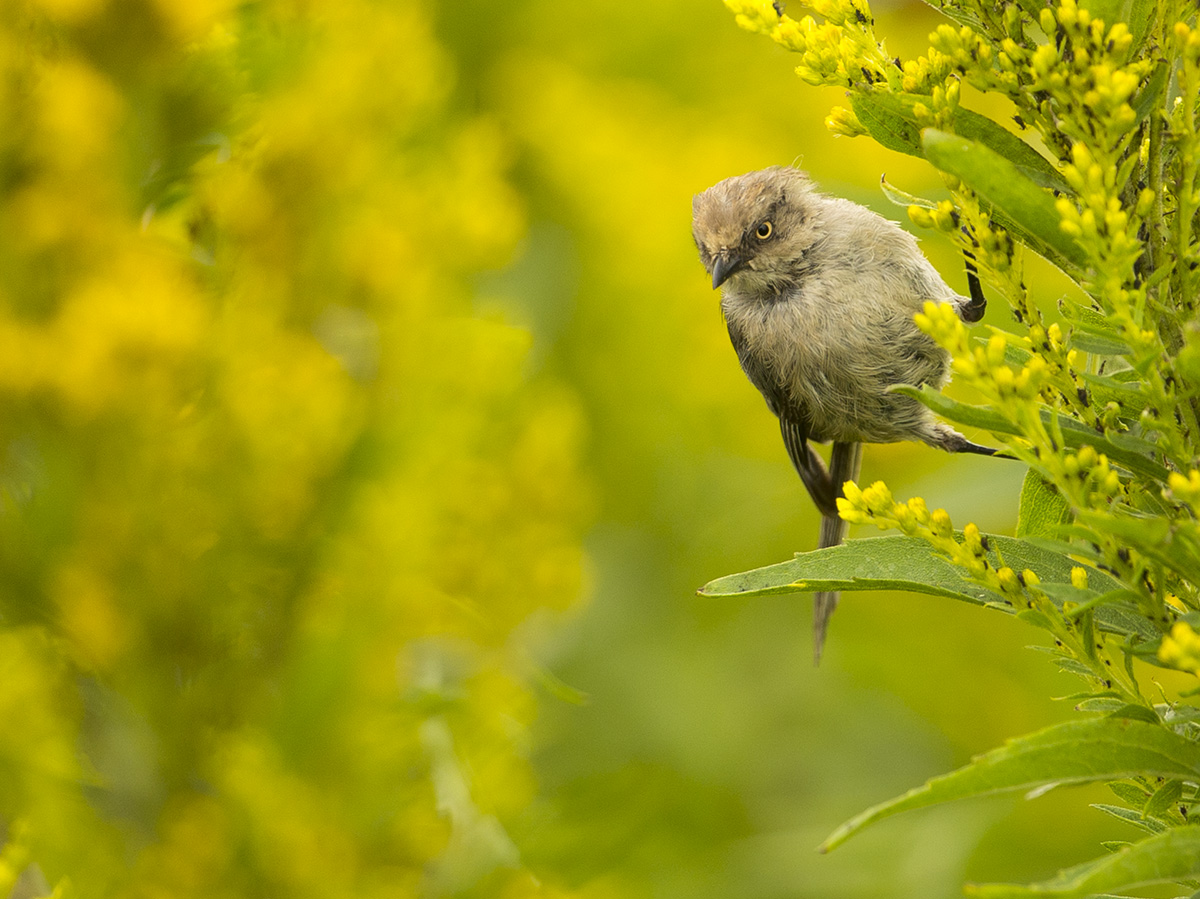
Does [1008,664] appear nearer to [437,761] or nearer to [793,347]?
[437,761]

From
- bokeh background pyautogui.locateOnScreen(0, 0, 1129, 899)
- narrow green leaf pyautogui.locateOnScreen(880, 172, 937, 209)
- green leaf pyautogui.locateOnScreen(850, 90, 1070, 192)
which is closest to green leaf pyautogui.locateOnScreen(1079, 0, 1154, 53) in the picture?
green leaf pyautogui.locateOnScreen(850, 90, 1070, 192)

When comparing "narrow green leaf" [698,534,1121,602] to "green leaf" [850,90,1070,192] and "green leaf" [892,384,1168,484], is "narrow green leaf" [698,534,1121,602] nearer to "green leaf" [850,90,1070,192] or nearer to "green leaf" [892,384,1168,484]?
"green leaf" [892,384,1168,484]

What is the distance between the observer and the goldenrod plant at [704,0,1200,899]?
80cm

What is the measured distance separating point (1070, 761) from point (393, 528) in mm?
1901

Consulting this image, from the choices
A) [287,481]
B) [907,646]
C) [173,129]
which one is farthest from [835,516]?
[173,129]

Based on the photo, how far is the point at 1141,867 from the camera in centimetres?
77

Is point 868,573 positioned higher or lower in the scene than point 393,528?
higher

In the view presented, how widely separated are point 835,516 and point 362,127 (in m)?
1.69

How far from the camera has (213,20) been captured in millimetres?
2344

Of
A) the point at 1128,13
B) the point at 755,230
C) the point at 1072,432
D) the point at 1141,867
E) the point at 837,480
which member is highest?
the point at 1128,13

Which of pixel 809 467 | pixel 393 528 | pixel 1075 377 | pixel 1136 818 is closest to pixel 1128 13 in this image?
pixel 1075 377

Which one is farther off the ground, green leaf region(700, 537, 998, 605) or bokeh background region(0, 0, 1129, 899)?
green leaf region(700, 537, 998, 605)

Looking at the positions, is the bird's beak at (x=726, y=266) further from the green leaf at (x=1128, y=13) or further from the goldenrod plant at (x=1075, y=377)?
the green leaf at (x=1128, y=13)

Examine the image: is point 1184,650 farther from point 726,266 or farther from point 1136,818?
point 726,266
